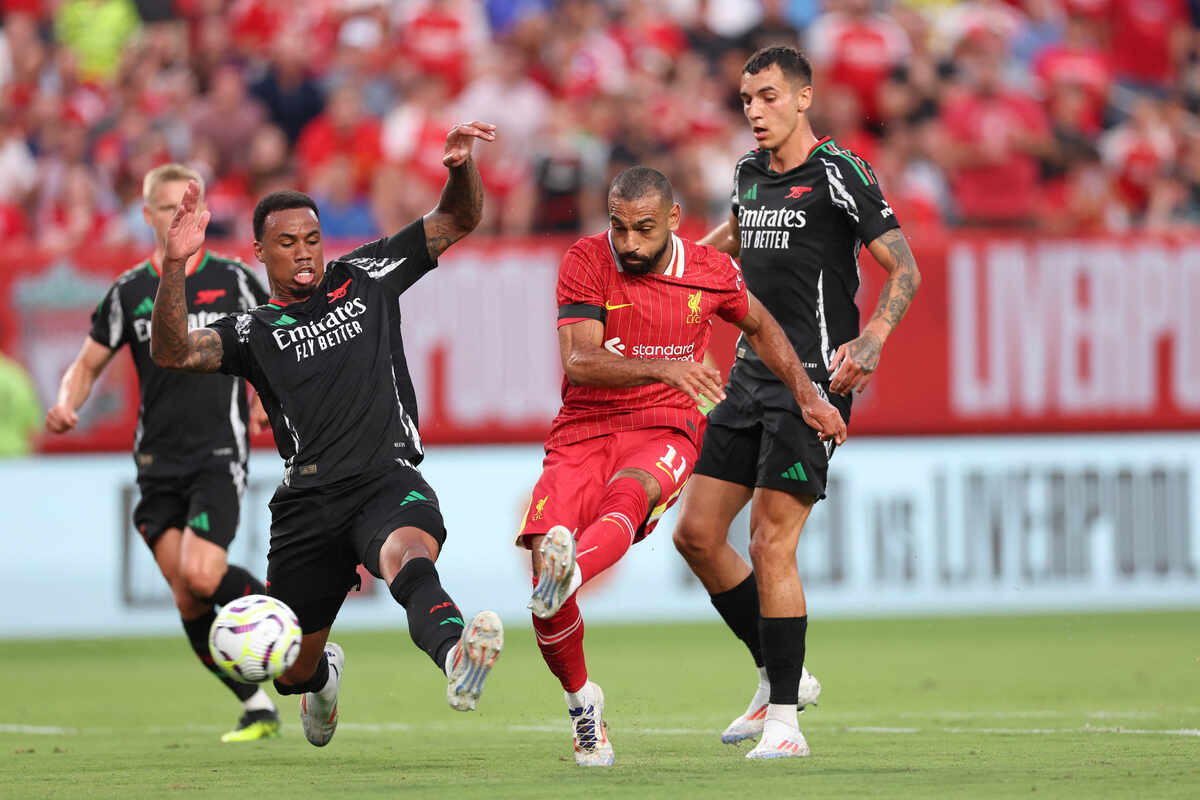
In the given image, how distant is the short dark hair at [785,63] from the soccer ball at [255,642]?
10.1 ft

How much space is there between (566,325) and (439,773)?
1.83 m

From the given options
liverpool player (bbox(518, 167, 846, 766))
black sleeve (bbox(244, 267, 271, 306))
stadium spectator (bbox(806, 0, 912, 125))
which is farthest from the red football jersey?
stadium spectator (bbox(806, 0, 912, 125))

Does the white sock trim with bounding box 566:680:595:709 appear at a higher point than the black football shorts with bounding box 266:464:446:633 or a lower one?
lower

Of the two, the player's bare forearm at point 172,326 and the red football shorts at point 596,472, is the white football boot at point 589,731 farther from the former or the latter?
the player's bare forearm at point 172,326

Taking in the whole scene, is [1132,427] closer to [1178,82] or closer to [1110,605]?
[1110,605]

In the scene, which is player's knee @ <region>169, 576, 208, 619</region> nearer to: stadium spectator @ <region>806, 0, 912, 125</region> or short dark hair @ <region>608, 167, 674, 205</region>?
short dark hair @ <region>608, 167, 674, 205</region>

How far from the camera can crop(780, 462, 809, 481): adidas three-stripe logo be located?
7562 millimetres

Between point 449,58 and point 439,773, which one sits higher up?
point 449,58

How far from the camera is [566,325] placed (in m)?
7.21

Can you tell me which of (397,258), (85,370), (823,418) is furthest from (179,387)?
(823,418)

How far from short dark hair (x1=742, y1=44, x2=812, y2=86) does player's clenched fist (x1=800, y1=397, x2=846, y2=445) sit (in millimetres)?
1442

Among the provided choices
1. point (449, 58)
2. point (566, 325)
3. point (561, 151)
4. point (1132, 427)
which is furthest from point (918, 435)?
point (566, 325)

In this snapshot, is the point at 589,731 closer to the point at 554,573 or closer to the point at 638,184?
the point at 554,573

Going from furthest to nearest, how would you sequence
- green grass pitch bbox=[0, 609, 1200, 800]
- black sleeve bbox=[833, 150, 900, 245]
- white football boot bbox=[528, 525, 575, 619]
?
black sleeve bbox=[833, 150, 900, 245]
green grass pitch bbox=[0, 609, 1200, 800]
white football boot bbox=[528, 525, 575, 619]
